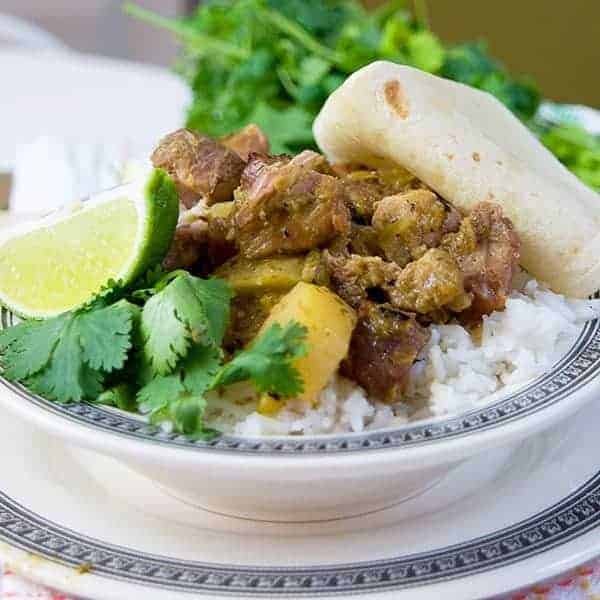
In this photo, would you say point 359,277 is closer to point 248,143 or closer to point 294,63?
point 248,143

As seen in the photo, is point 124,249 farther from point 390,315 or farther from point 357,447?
point 357,447

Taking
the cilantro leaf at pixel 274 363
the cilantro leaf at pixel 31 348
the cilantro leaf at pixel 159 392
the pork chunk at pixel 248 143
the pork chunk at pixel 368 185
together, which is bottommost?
the cilantro leaf at pixel 31 348

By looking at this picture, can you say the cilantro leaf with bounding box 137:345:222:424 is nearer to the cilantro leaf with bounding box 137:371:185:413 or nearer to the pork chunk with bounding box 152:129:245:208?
the cilantro leaf with bounding box 137:371:185:413

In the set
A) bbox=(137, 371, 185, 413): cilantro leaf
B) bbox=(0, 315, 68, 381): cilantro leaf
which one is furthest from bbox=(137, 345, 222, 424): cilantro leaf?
bbox=(0, 315, 68, 381): cilantro leaf

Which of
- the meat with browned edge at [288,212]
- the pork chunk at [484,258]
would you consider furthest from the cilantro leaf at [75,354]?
the pork chunk at [484,258]

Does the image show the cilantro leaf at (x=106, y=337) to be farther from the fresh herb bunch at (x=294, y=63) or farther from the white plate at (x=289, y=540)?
the fresh herb bunch at (x=294, y=63)
